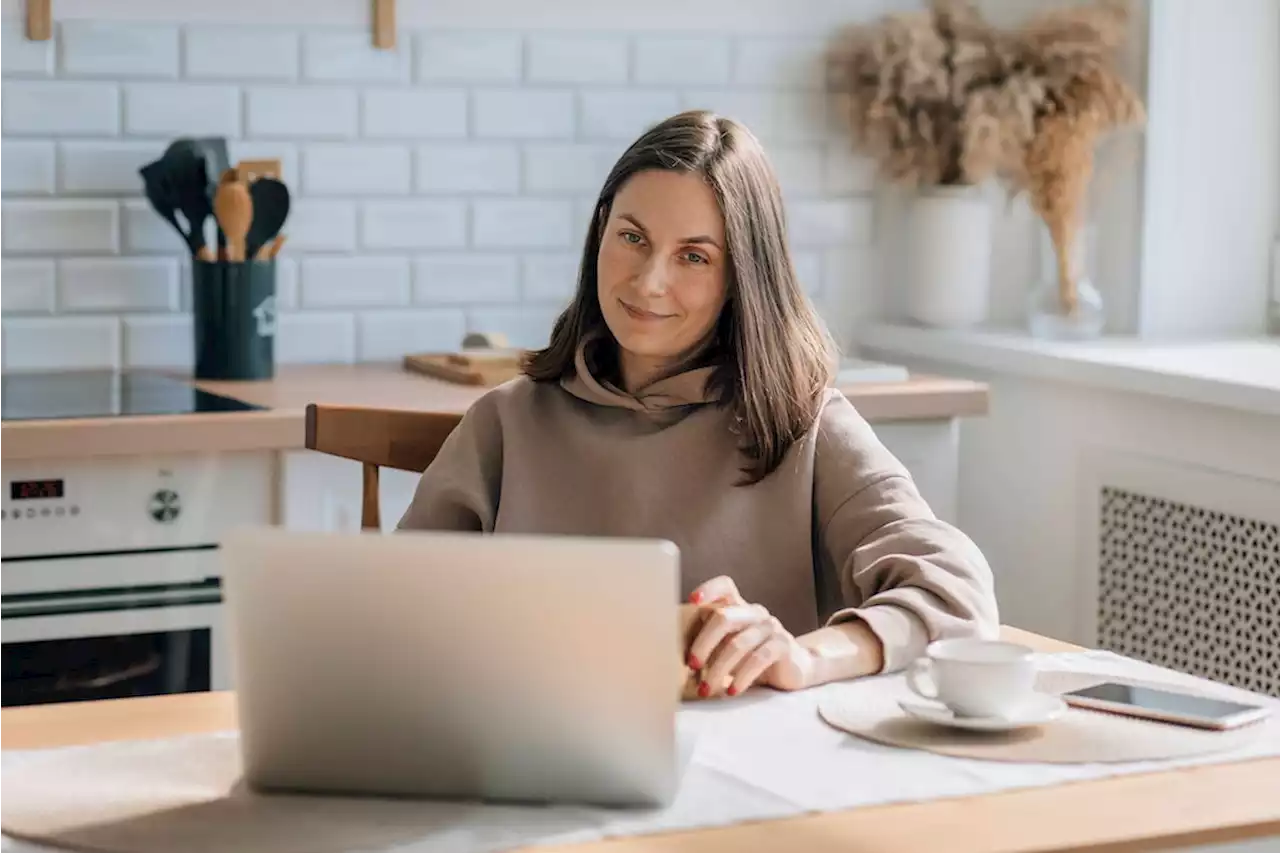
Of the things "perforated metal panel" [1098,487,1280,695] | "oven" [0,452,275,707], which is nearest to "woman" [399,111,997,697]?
"oven" [0,452,275,707]

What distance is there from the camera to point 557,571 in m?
1.17

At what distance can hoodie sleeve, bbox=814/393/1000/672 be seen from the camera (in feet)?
5.38

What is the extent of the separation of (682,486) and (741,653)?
0.47 m

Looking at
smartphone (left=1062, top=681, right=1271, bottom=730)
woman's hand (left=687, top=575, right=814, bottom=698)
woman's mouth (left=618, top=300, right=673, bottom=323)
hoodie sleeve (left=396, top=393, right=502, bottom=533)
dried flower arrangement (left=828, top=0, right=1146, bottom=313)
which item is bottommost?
smartphone (left=1062, top=681, right=1271, bottom=730)

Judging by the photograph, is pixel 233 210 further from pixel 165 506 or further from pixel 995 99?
pixel 995 99

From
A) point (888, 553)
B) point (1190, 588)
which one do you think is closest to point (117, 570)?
point (888, 553)

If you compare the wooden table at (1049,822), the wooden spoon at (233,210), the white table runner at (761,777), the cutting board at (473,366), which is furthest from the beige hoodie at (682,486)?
the wooden spoon at (233,210)

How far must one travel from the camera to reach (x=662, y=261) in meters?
1.87

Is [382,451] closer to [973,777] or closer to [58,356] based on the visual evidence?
[973,777]

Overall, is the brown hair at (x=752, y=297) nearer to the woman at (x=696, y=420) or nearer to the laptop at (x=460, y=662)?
the woman at (x=696, y=420)

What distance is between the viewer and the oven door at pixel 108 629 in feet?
8.27

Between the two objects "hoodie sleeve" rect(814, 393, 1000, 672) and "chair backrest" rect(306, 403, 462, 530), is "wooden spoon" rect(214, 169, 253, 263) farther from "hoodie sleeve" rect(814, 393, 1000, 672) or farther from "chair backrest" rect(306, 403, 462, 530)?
"hoodie sleeve" rect(814, 393, 1000, 672)

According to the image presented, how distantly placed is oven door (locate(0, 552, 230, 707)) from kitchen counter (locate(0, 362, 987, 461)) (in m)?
0.17

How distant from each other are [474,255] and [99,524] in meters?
0.96
